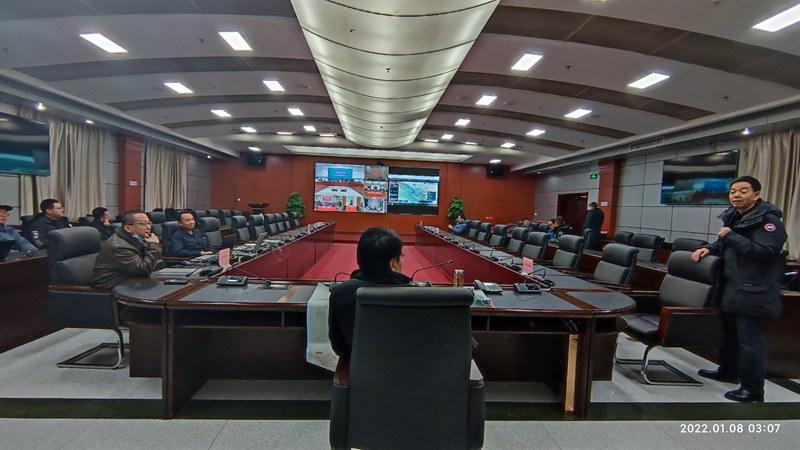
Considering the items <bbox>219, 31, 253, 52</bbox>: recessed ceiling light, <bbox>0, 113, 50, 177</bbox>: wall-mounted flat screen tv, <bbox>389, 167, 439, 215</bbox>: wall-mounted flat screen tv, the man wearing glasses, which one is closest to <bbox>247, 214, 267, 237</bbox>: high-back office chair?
<bbox>219, 31, 253, 52</bbox>: recessed ceiling light

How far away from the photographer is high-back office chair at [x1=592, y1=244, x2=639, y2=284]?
126 inches

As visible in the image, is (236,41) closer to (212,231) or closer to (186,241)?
(186,241)

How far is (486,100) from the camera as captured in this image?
6953 mm

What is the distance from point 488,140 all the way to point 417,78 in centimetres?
536

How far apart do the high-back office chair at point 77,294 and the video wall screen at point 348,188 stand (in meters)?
10.6

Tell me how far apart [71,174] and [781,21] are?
36.7 ft

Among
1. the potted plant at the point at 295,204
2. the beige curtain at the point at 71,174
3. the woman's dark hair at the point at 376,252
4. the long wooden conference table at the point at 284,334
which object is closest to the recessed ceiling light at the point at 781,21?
the long wooden conference table at the point at 284,334

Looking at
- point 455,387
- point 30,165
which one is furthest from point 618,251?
point 30,165

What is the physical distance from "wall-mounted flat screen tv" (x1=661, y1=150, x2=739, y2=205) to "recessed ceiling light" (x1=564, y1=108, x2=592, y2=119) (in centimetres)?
265

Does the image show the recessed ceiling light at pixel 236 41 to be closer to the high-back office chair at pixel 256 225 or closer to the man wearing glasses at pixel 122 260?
the man wearing glasses at pixel 122 260

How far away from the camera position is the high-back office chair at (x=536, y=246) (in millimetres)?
4938

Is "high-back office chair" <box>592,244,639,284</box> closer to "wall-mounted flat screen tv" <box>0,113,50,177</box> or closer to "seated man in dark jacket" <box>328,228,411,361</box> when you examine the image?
"seated man in dark jacket" <box>328,228,411,361</box>

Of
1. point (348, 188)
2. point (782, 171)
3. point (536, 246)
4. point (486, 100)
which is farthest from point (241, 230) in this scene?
point (782, 171)

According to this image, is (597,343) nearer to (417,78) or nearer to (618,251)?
(618,251)
